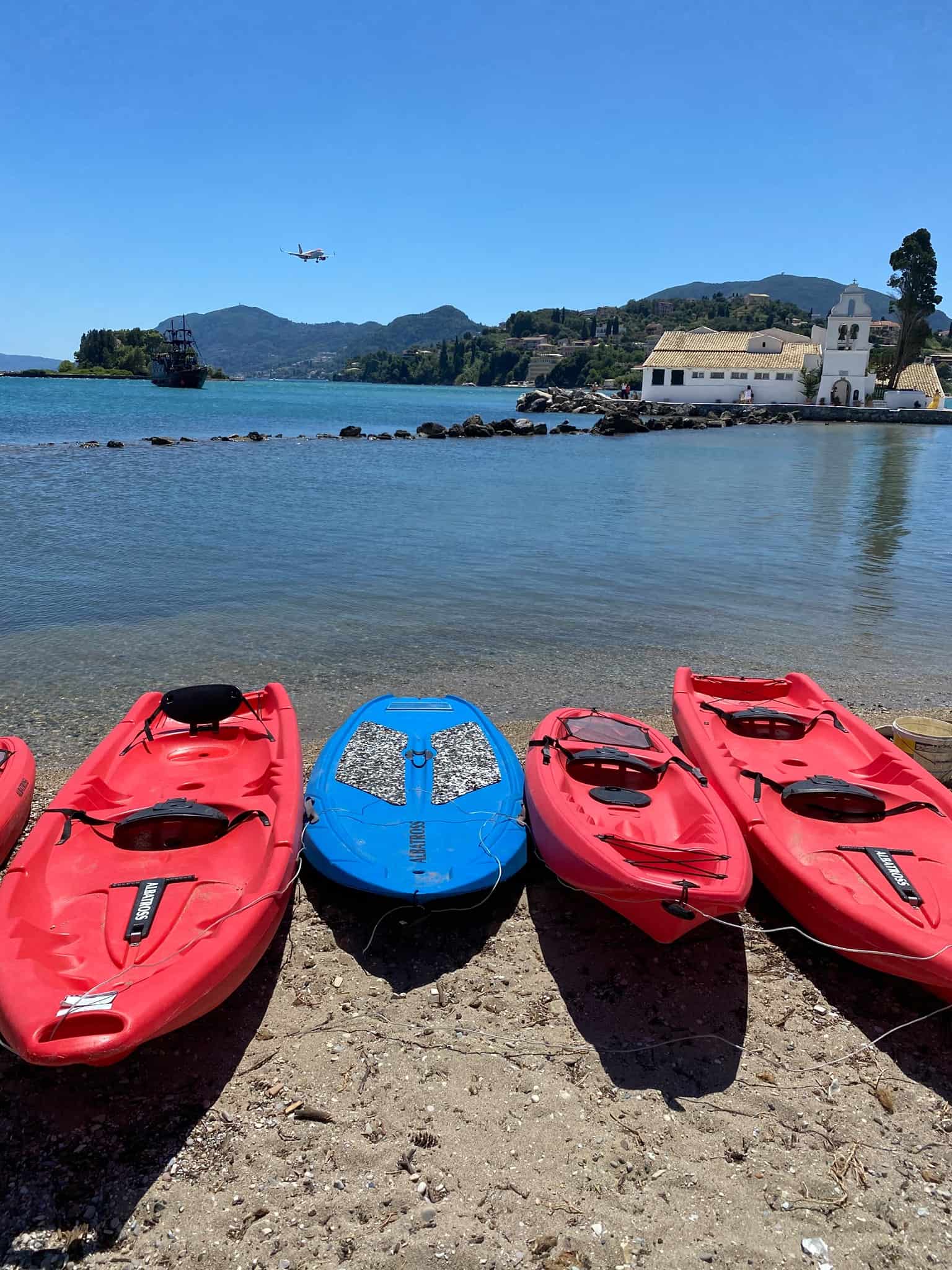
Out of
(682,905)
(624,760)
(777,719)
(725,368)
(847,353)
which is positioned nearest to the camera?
(682,905)

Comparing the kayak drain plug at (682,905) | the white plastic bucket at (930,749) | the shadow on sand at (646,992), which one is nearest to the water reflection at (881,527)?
the white plastic bucket at (930,749)

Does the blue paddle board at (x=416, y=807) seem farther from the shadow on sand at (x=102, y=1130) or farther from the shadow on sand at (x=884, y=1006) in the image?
the shadow on sand at (x=884, y=1006)

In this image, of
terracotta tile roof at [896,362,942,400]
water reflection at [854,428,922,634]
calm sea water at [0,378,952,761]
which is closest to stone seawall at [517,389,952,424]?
terracotta tile roof at [896,362,942,400]

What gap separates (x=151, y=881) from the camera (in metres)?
4.62

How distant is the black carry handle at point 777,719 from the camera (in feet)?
23.3

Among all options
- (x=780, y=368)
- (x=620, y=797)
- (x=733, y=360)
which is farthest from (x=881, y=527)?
(x=733, y=360)

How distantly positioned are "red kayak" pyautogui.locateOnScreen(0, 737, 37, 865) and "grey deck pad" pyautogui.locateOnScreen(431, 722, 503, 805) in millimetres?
3055

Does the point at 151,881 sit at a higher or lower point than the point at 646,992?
higher

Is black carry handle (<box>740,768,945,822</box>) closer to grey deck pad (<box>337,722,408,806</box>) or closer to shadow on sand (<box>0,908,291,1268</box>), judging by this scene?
grey deck pad (<box>337,722,408,806</box>)

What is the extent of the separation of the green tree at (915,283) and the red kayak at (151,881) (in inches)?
3547

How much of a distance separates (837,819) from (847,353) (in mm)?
79346

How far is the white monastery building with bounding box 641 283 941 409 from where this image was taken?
72938 mm

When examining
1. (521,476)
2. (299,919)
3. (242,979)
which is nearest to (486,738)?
(299,919)

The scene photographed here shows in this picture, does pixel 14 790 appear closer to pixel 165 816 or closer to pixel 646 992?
pixel 165 816
